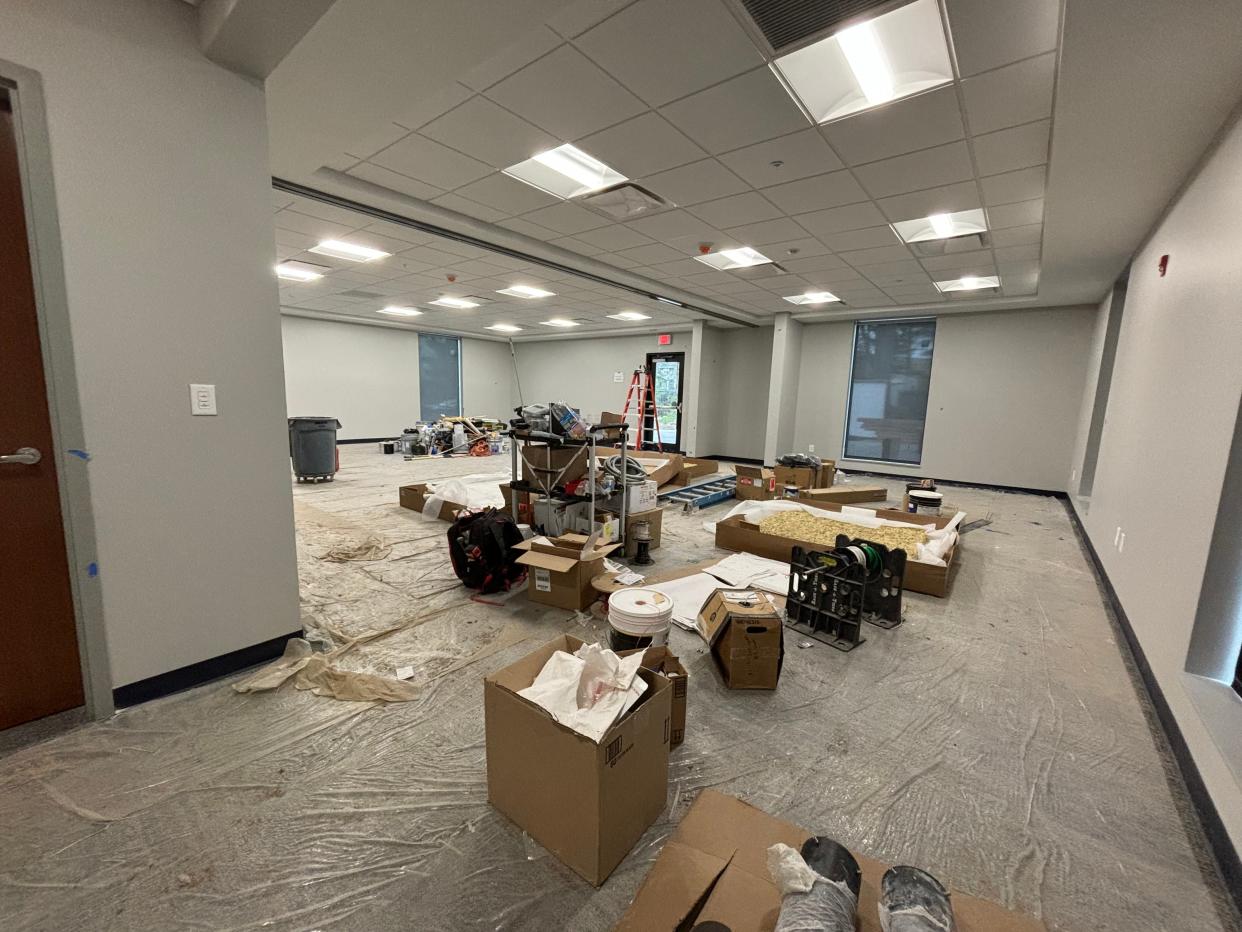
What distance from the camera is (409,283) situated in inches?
247

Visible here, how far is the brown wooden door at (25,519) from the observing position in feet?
5.05

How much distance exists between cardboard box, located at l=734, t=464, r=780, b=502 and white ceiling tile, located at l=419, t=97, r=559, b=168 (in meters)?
3.96

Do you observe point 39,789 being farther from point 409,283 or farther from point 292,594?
point 409,283

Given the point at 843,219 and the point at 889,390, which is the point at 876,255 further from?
the point at 889,390

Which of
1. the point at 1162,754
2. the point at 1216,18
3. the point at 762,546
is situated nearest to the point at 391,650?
the point at 762,546

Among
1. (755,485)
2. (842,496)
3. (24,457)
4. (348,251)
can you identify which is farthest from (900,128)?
(348,251)

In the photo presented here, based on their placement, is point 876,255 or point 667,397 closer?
point 876,255

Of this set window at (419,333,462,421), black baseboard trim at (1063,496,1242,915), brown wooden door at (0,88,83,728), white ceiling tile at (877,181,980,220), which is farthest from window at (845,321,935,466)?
brown wooden door at (0,88,83,728)

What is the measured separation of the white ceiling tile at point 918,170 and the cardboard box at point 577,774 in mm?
3207

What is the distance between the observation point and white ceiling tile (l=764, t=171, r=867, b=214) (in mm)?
3107

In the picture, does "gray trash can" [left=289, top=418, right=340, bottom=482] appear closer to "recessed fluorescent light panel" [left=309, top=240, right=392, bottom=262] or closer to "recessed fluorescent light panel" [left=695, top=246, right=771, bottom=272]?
"recessed fluorescent light panel" [left=309, top=240, right=392, bottom=262]

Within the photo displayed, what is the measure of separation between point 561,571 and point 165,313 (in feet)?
6.43

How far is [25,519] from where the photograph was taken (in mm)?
1607

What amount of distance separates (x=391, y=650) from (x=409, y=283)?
544 cm
